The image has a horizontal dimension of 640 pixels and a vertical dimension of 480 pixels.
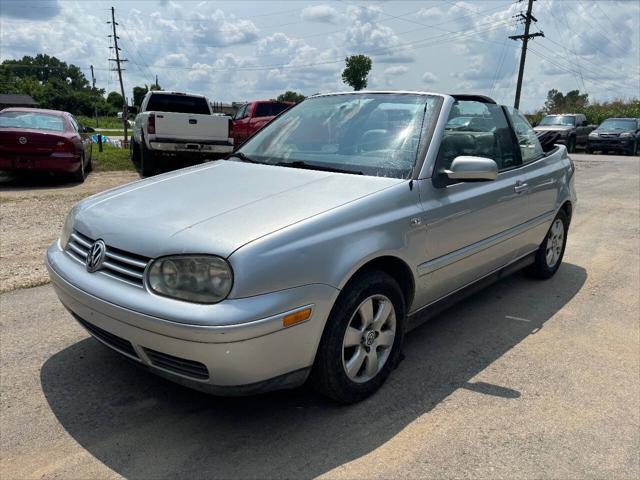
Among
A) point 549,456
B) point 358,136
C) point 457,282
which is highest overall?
point 358,136

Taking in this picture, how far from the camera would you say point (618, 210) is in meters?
9.08

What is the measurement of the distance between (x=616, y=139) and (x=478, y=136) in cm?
2285

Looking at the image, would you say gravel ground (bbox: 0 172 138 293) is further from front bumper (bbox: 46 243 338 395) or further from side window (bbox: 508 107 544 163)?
side window (bbox: 508 107 544 163)

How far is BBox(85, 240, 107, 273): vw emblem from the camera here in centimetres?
261

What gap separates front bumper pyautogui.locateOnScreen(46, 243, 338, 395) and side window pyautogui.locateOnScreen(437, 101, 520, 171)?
151cm

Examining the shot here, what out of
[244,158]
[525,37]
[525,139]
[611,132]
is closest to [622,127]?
[611,132]

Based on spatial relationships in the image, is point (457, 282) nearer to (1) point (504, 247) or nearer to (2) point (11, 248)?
(1) point (504, 247)

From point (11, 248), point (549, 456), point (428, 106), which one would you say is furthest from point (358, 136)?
point (11, 248)

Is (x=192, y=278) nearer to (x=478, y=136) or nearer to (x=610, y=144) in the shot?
(x=478, y=136)

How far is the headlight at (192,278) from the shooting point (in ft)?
7.45

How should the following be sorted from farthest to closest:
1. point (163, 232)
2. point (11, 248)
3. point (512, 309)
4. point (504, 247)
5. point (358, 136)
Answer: point (11, 248), point (512, 309), point (504, 247), point (358, 136), point (163, 232)

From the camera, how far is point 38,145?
9141 millimetres

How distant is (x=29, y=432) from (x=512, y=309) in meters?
3.57

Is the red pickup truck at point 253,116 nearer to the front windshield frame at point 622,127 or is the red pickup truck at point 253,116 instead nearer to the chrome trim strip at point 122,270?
the chrome trim strip at point 122,270
